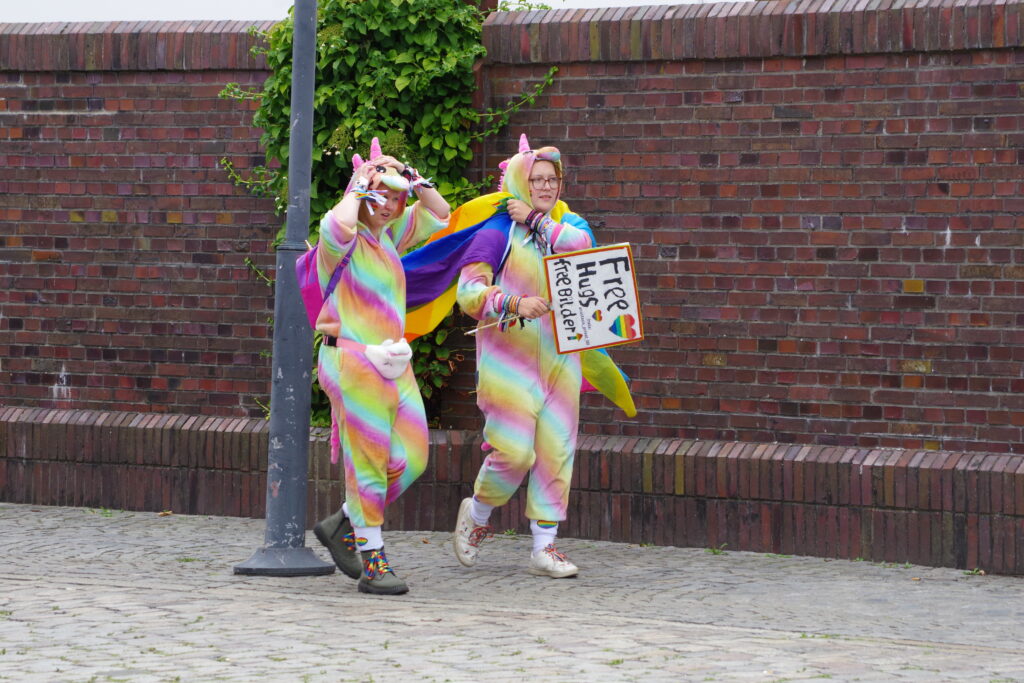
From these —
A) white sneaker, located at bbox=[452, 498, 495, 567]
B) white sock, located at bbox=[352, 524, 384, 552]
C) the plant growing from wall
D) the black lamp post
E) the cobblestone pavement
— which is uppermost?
the plant growing from wall

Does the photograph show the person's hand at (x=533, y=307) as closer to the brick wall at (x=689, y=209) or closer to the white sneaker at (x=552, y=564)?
the white sneaker at (x=552, y=564)

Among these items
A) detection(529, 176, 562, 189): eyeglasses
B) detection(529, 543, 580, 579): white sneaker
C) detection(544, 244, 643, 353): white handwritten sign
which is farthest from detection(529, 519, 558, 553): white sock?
detection(529, 176, 562, 189): eyeglasses

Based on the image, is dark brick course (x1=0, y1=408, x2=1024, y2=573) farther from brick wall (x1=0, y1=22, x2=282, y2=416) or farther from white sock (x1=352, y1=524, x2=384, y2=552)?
white sock (x1=352, y1=524, x2=384, y2=552)

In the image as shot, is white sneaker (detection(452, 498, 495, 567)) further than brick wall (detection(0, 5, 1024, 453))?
No

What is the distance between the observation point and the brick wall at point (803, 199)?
328 inches

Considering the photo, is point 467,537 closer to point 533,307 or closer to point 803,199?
point 533,307

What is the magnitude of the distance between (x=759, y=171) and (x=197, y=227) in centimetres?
324

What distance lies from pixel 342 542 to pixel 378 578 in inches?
14.6

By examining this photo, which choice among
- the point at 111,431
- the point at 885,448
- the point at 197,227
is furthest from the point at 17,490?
the point at 885,448

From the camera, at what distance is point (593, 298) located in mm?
7754

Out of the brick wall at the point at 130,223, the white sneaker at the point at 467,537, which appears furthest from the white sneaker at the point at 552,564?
the brick wall at the point at 130,223

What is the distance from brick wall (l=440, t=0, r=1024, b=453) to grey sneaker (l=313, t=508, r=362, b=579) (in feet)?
6.69

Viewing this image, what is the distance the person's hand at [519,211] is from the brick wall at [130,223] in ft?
7.64

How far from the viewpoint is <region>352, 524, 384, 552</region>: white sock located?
7.42 metres
